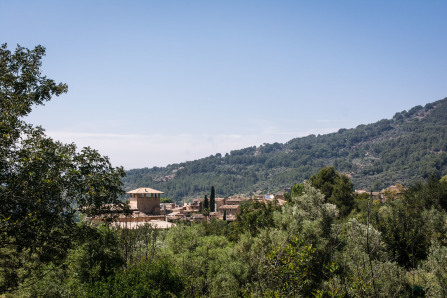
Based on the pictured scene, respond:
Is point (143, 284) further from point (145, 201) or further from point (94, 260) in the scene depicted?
point (145, 201)

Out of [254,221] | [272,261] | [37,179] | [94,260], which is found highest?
[37,179]

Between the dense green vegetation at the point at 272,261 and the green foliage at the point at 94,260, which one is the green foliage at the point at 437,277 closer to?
the dense green vegetation at the point at 272,261

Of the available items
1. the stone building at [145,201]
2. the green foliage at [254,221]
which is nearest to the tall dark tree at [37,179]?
the green foliage at [254,221]

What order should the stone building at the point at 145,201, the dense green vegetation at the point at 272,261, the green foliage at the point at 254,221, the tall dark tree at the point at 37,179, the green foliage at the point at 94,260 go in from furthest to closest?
the stone building at the point at 145,201, the green foliage at the point at 254,221, the green foliage at the point at 94,260, the dense green vegetation at the point at 272,261, the tall dark tree at the point at 37,179

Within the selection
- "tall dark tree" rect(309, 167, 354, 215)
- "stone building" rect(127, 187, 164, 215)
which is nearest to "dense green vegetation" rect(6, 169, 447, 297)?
"tall dark tree" rect(309, 167, 354, 215)

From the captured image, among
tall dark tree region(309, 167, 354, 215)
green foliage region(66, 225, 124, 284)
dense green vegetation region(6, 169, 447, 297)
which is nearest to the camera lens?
dense green vegetation region(6, 169, 447, 297)

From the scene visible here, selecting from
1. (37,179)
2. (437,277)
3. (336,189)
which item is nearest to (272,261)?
(37,179)

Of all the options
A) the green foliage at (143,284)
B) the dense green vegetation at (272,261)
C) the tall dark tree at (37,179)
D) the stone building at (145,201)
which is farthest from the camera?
the stone building at (145,201)

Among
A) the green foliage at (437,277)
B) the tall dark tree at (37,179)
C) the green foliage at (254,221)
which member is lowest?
the green foliage at (437,277)

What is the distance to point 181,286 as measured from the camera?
15320 mm

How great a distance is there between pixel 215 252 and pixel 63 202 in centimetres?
1840

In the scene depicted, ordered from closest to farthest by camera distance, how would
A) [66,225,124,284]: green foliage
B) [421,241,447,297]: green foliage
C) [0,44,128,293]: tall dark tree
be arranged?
[0,44,128,293]: tall dark tree, [66,225,124,284]: green foliage, [421,241,447,297]: green foliage

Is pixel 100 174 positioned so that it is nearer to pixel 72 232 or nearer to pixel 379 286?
pixel 72 232

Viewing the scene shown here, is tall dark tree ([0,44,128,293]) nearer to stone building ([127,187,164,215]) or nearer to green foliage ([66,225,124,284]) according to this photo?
green foliage ([66,225,124,284])
